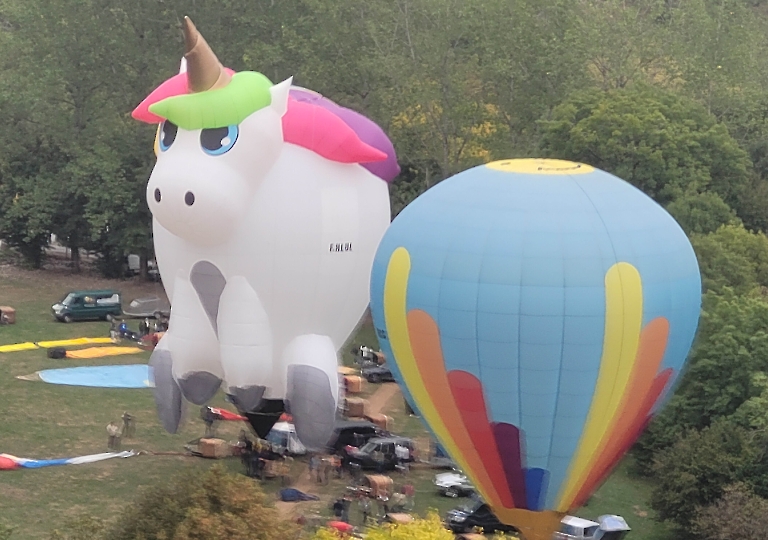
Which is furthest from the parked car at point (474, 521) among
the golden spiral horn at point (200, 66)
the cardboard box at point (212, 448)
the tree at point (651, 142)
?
the tree at point (651, 142)

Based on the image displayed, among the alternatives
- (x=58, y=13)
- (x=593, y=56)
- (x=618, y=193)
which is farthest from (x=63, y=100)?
(x=618, y=193)

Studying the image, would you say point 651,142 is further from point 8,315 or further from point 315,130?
point 8,315

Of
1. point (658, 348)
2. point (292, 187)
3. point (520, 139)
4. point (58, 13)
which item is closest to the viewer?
point (658, 348)

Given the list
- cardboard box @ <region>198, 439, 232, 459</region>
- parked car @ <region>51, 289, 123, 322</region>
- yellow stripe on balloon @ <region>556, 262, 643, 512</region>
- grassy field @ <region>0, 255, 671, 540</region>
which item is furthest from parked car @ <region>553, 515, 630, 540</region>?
parked car @ <region>51, 289, 123, 322</region>

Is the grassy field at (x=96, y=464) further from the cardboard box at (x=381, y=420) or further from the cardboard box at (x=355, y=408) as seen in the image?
the cardboard box at (x=355, y=408)

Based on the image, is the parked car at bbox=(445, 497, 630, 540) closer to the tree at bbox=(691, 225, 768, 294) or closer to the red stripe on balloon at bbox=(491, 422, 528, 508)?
the red stripe on balloon at bbox=(491, 422, 528, 508)

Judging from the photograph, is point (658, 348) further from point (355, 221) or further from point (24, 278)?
point (24, 278)
